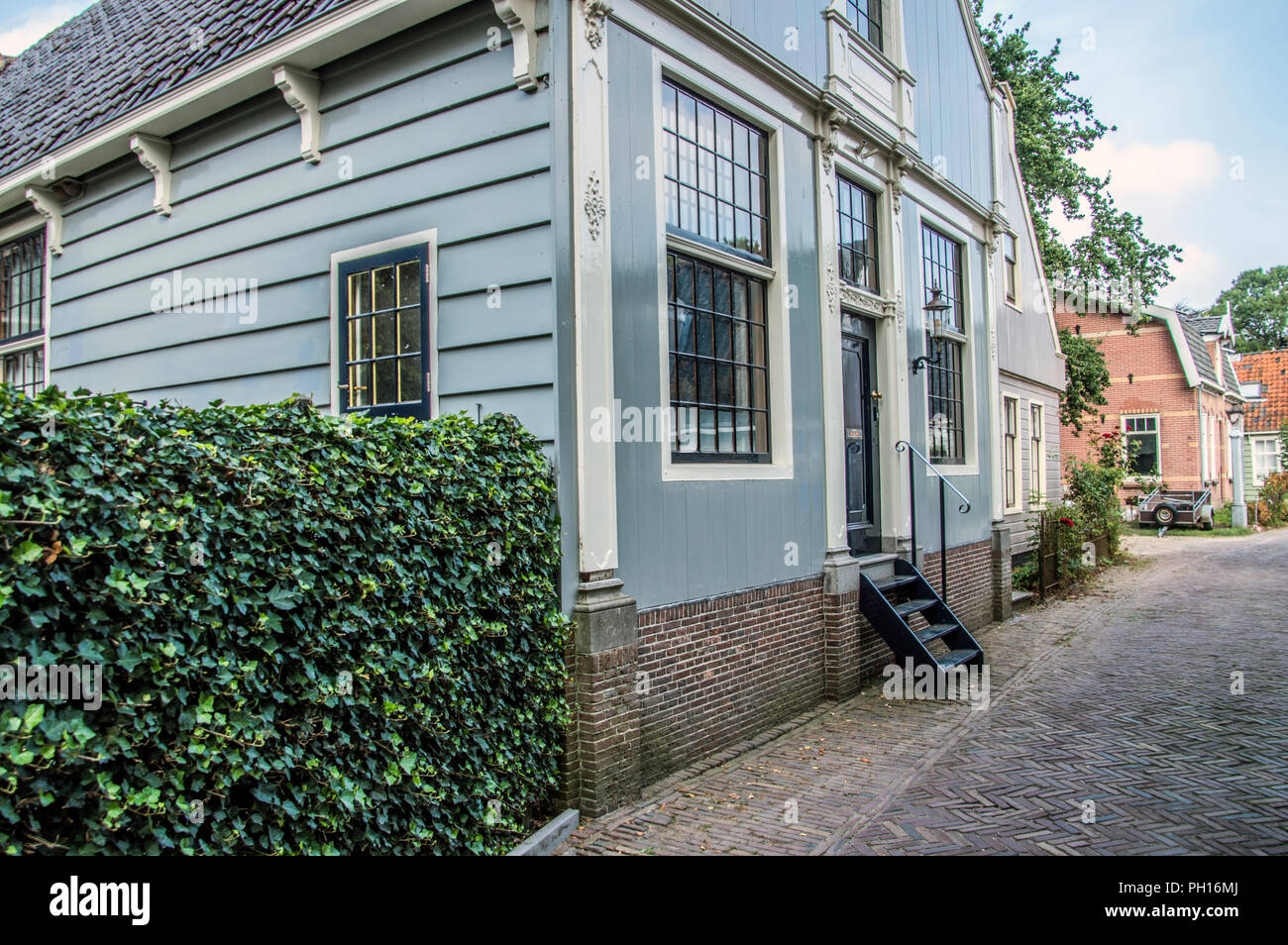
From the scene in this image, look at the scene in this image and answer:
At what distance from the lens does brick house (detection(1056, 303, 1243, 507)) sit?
1216 inches

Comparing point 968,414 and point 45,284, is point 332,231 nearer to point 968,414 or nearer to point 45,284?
point 45,284

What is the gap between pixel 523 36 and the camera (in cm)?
550

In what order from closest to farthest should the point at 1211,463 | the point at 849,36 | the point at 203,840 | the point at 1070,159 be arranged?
the point at 203,840
the point at 849,36
the point at 1070,159
the point at 1211,463

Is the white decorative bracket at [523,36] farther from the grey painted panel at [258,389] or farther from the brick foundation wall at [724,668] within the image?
the brick foundation wall at [724,668]

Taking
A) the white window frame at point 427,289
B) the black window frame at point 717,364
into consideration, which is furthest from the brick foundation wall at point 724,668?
the white window frame at point 427,289

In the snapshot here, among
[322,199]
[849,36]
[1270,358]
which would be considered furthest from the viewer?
[1270,358]

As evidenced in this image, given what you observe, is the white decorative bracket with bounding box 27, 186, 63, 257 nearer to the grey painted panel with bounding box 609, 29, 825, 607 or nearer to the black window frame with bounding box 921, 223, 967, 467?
the grey painted panel with bounding box 609, 29, 825, 607

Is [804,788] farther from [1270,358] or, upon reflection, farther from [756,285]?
[1270,358]

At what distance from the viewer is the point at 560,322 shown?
5418mm

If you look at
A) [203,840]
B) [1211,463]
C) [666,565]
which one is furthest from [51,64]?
[1211,463]

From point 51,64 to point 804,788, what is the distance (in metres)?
12.6

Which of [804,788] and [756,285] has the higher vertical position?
[756,285]

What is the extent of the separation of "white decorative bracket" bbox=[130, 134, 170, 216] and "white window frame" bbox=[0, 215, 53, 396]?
2.16 m
